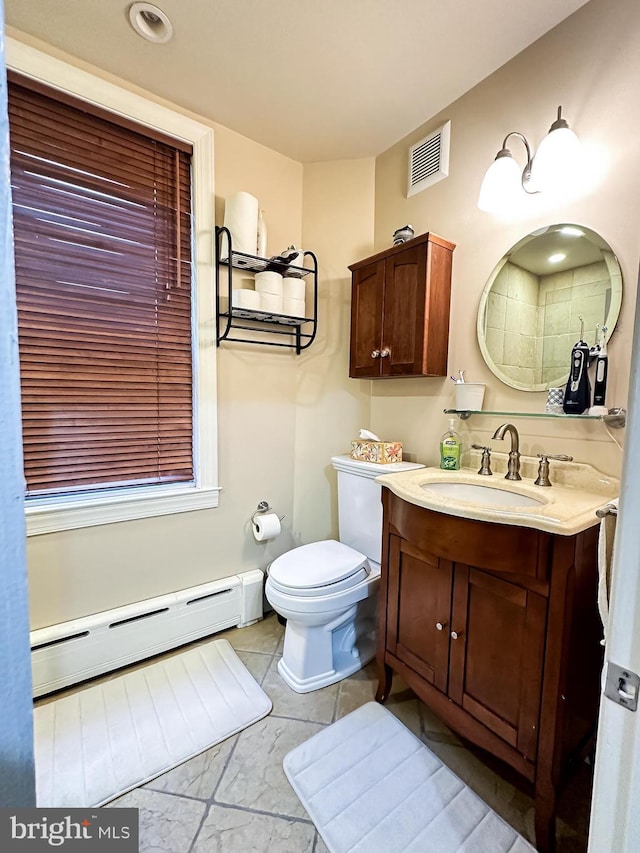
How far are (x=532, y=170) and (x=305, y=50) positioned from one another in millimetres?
957

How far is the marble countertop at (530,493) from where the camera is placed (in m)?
0.94

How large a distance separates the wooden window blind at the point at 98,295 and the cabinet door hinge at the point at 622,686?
1.70 metres

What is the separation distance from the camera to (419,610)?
1.26 m

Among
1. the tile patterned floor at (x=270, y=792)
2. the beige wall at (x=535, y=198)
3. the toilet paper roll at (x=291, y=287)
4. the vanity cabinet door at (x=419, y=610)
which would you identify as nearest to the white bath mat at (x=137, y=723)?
the tile patterned floor at (x=270, y=792)

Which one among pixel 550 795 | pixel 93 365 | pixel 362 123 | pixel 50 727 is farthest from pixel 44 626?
pixel 362 123

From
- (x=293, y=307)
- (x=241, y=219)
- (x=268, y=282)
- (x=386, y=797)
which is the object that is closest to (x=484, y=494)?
(x=386, y=797)

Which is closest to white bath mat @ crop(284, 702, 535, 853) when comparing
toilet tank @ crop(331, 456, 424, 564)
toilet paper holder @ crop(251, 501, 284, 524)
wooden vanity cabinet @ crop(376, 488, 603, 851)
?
wooden vanity cabinet @ crop(376, 488, 603, 851)

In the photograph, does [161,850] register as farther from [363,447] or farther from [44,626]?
[363,447]

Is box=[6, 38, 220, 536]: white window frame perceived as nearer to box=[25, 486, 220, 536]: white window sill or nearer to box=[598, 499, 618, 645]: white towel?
box=[25, 486, 220, 536]: white window sill

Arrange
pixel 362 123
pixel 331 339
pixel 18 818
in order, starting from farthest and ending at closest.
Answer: pixel 331 339, pixel 362 123, pixel 18 818

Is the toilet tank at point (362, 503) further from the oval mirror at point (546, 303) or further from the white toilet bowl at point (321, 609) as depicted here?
the oval mirror at point (546, 303)

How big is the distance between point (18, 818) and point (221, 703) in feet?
4.03

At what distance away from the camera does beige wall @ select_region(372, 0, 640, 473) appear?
115 centimetres

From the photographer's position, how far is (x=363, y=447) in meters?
1.83
